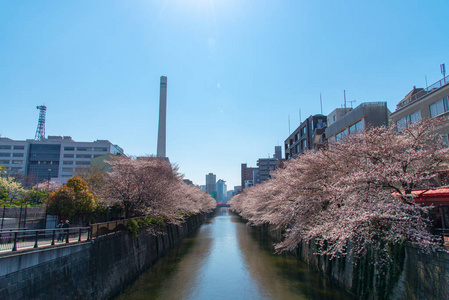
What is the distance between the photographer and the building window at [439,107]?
20891 mm

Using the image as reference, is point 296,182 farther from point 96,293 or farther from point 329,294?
point 96,293

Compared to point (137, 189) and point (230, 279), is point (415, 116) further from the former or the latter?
point (137, 189)

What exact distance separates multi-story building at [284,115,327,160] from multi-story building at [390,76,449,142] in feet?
68.4

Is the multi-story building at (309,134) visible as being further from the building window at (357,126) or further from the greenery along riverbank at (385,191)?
the greenery along riverbank at (385,191)

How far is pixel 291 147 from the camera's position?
70.4m

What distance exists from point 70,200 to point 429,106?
29966 mm

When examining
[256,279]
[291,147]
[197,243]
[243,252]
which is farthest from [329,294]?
[291,147]

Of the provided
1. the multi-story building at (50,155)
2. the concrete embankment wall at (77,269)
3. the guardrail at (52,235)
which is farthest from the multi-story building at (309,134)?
the multi-story building at (50,155)

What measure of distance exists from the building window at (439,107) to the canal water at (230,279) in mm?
15369

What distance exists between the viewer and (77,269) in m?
14.6

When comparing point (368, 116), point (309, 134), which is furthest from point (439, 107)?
point (309, 134)

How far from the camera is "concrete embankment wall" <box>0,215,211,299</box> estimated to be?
1038cm

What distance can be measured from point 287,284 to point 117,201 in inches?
689

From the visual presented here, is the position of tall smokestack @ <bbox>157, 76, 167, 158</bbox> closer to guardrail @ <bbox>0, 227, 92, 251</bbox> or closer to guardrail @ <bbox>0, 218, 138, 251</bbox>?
guardrail @ <bbox>0, 218, 138, 251</bbox>
